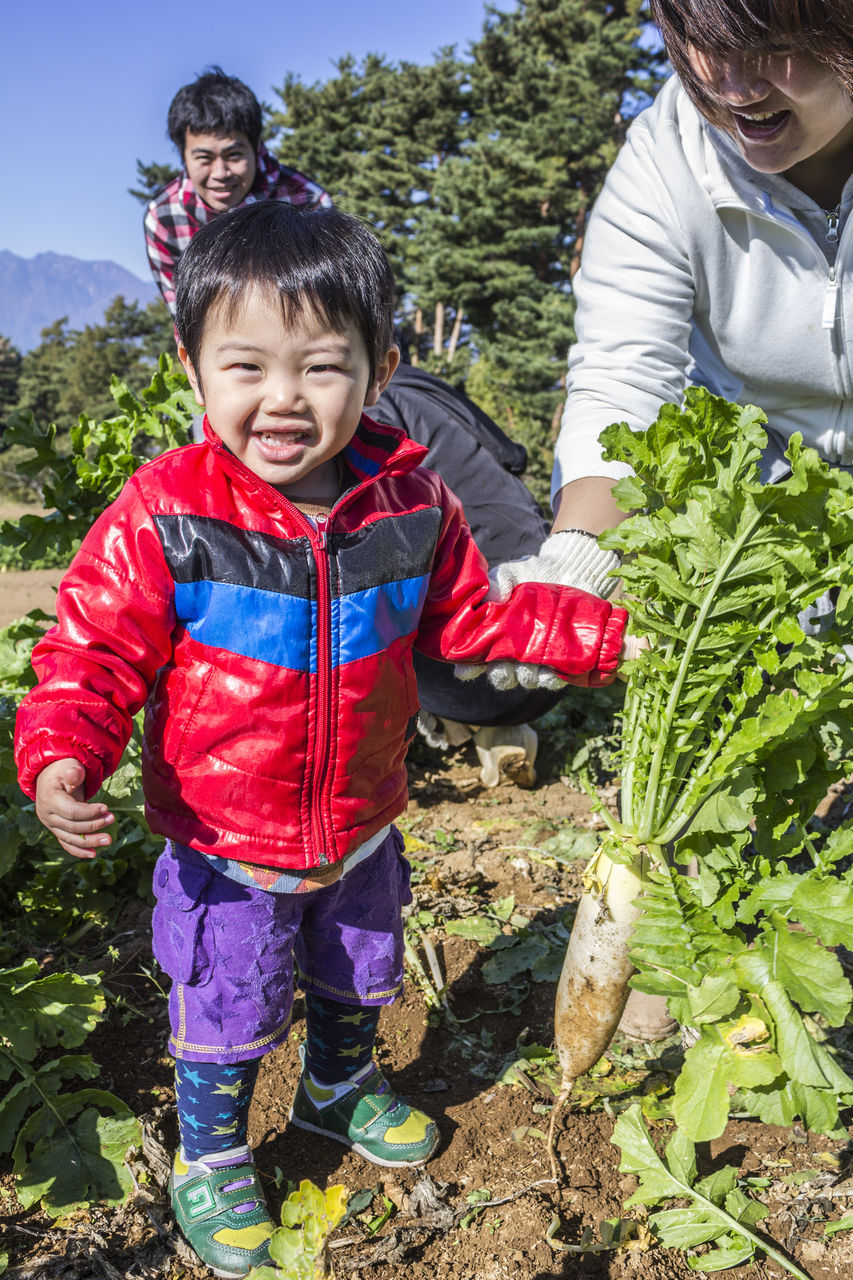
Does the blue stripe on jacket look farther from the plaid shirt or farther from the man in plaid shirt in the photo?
the plaid shirt

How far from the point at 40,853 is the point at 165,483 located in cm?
154

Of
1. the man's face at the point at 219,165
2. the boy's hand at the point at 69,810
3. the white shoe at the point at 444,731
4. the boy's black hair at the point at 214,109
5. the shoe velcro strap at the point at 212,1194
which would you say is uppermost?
the boy's black hair at the point at 214,109

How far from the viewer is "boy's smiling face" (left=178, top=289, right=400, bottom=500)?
1.62 metres

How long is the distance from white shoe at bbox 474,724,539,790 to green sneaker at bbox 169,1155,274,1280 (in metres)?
2.03

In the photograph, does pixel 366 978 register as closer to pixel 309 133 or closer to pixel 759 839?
pixel 759 839

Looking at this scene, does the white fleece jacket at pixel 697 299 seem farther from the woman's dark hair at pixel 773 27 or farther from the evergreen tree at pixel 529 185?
the evergreen tree at pixel 529 185

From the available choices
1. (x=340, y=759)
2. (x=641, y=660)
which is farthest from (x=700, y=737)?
(x=340, y=759)

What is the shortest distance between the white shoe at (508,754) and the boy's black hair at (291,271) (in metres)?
2.23

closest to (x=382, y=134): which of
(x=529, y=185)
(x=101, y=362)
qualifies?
(x=529, y=185)

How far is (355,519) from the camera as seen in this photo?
5.93 ft

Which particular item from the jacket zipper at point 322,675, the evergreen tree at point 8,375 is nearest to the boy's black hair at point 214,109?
the jacket zipper at point 322,675

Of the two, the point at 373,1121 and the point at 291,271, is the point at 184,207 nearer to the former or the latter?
the point at 291,271

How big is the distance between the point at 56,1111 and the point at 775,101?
243 centimetres

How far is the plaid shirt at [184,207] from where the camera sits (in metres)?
4.47
